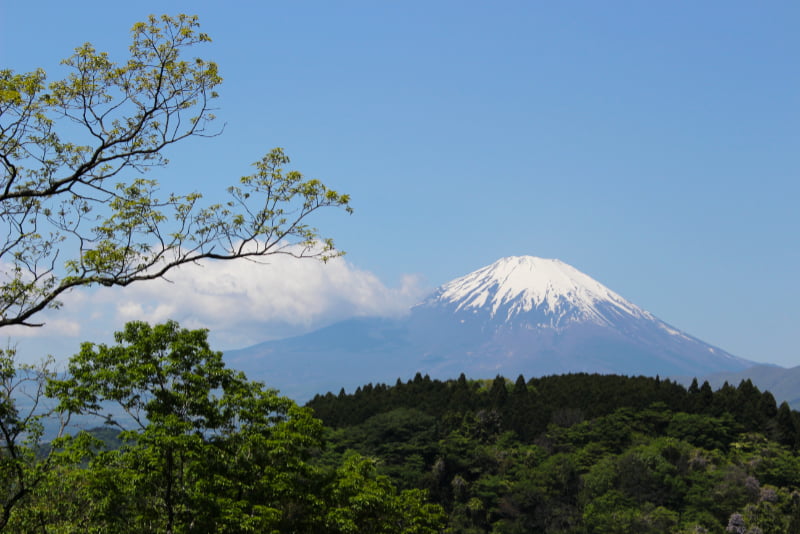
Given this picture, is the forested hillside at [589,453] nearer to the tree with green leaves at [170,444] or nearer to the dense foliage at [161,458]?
the dense foliage at [161,458]

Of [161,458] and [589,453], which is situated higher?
[161,458]

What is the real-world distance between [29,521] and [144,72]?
32.5 ft

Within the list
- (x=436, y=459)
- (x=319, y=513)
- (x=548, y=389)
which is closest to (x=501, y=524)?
(x=436, y=459)

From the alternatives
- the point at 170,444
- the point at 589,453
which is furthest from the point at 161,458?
the point at 589,453

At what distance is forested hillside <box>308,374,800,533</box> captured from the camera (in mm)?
50219

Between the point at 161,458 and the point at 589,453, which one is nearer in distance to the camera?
the point at 161,458

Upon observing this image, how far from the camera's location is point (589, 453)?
5894cm

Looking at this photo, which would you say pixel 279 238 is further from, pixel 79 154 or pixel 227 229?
pixel 79 154

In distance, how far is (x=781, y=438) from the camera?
61062 millimetres

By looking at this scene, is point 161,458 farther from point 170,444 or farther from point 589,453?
point 589,453

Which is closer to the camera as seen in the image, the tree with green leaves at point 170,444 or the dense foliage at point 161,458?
the dense foliage at point 161,458

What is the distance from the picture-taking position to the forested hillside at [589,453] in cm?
5022

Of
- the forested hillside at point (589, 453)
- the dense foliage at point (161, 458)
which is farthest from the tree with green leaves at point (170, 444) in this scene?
the forested hillside at point (589, 453)

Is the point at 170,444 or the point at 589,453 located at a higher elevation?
the point at 170,444
